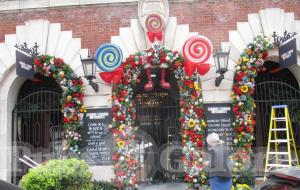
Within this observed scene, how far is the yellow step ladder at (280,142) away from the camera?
350 inches

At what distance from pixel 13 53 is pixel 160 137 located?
4322mm

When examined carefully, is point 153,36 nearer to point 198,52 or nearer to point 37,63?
point 198,52

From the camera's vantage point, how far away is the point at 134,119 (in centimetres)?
950

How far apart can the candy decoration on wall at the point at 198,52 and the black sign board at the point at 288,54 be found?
1.73 m

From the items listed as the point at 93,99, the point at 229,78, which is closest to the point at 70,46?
the point at 93,99

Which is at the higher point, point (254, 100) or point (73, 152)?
point (254, 100)

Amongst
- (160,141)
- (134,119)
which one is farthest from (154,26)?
(160,141)

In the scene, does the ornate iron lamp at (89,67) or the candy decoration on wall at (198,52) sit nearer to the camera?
the candy decoration on wall at (198,52)

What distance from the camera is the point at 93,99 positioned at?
31.8 ft

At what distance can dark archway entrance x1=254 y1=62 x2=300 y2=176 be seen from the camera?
31.9ft

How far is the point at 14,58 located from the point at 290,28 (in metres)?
6.90

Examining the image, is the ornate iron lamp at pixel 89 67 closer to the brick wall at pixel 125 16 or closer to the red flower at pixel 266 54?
the brick wall at pixel 125 16

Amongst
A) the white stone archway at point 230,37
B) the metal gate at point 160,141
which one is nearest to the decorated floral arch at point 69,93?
the white stone archway at point 230,37

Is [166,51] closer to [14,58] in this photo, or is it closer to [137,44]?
[137,44]
